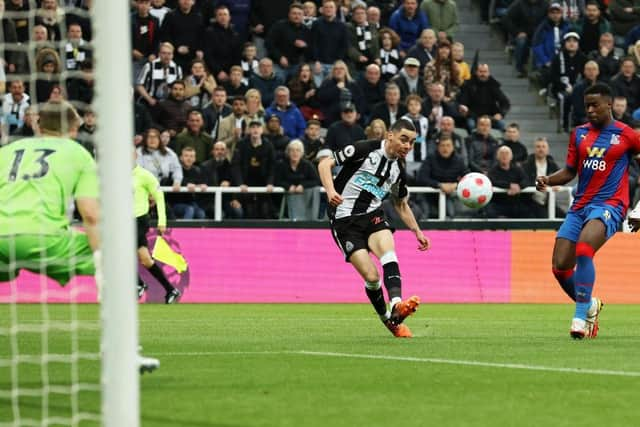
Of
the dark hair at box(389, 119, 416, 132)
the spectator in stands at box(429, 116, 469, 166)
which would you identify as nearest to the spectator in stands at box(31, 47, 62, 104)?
the dark hair at box(389, 119, 416, 132)

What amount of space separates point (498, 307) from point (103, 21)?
1377 cm

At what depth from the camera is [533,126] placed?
2695 cm

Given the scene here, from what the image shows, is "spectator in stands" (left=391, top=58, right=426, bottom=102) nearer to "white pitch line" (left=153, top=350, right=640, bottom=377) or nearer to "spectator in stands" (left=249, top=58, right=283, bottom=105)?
"spectator in stands" (left=249, top=58, right=283, bottom=105)

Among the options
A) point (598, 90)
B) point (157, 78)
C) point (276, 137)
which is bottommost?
point (276, 137)

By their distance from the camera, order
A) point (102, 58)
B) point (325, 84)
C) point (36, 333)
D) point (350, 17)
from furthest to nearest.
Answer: point (350, 17) → point (325, 84) → point (36, 333) → point (102, 58)

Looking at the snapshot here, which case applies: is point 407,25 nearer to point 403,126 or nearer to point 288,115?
point 288,115

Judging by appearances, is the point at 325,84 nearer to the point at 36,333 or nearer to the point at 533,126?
the point at 533,126

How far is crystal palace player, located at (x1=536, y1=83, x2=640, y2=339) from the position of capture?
1302 centimetres

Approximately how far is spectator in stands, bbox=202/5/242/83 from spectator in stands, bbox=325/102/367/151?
94.0 inches

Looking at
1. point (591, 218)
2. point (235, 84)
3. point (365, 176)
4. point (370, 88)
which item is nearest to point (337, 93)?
point (370, 88)

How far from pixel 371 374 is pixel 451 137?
13.2 meters

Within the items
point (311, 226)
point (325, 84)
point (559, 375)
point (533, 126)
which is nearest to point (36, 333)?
point (559, 375)

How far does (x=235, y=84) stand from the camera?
23.4m

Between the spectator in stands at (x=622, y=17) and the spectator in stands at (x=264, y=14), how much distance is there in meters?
6.70
